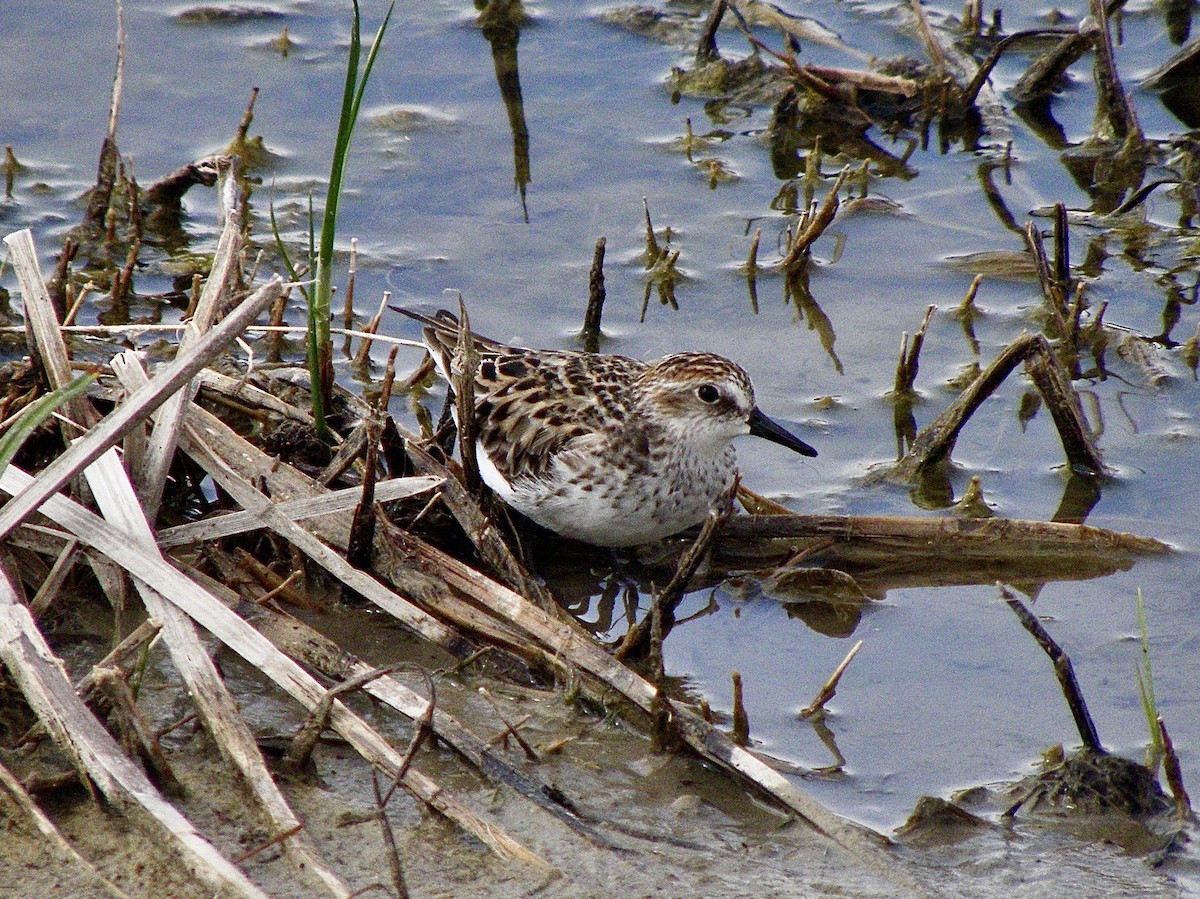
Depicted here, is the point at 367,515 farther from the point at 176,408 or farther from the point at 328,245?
the point at 328,245

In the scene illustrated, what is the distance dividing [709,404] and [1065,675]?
6.50 feet

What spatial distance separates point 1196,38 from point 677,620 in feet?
19.5

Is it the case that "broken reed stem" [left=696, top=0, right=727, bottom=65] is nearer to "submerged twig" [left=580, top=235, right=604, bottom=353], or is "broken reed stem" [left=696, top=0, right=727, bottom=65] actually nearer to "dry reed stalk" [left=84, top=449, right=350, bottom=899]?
"submerged twig" [left=580, top=235, right=604, bottom=353]

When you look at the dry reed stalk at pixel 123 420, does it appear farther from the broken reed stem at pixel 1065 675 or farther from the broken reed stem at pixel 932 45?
the broken reed stem at pixel 932 45

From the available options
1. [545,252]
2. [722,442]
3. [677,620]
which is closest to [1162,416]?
[722,442]

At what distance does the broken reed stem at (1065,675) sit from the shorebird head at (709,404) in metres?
1.66

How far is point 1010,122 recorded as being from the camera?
29.7 ft

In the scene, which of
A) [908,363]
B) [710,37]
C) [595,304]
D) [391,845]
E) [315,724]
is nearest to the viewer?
[391,845]

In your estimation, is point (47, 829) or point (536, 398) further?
point (536, 398)

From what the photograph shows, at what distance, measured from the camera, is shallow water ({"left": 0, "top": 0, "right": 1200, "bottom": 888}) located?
538 centimetres

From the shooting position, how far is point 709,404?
611 cm

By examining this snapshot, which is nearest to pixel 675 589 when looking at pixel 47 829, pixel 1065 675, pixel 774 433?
pixel 1065 675

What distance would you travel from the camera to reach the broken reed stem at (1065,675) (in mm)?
4512

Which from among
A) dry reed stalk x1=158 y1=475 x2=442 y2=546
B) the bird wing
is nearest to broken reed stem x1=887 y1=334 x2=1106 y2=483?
the bird wing
